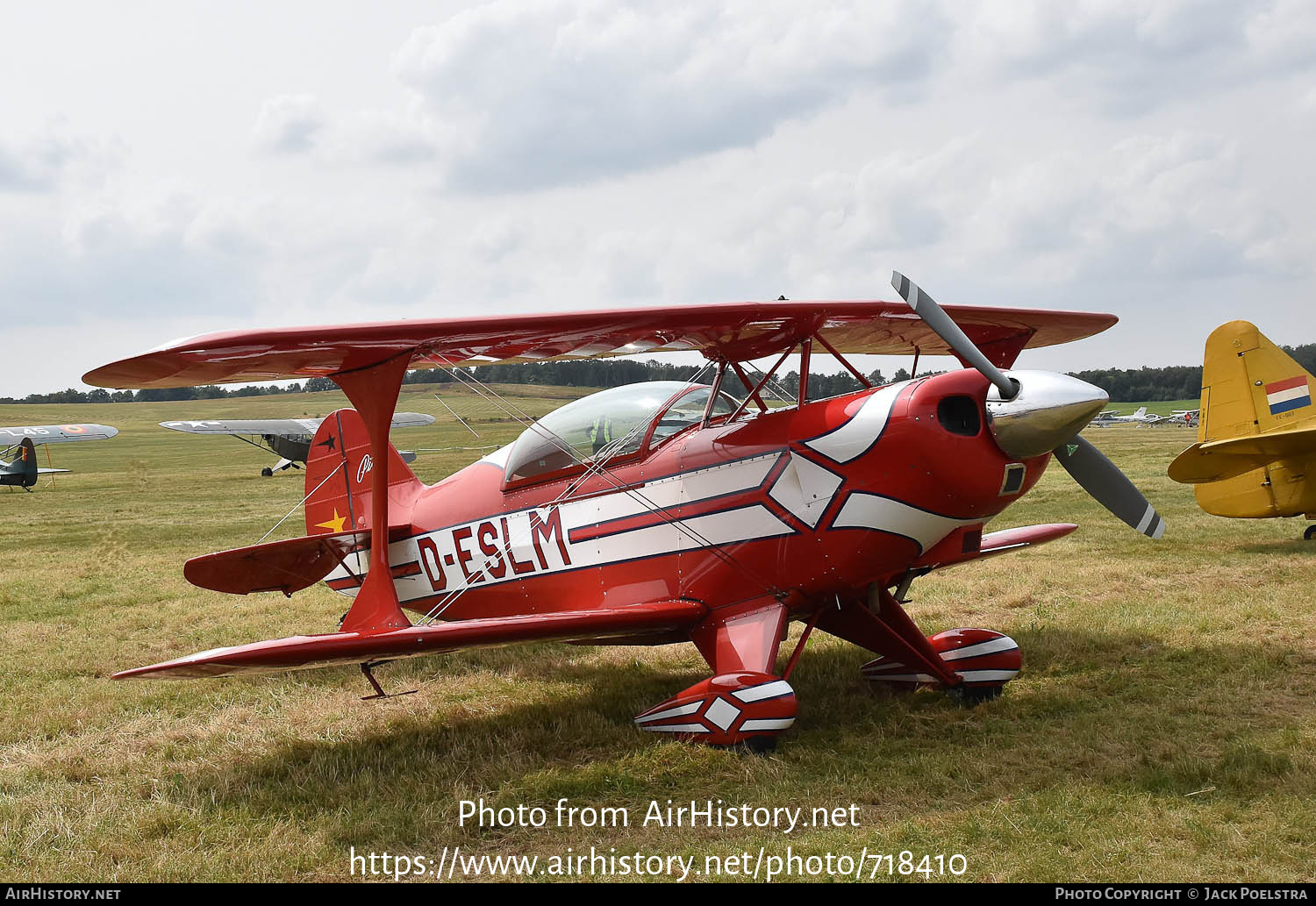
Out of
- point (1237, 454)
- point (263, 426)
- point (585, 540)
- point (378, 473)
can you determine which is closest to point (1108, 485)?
point (585, 540)

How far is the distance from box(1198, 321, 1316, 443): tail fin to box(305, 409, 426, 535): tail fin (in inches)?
374

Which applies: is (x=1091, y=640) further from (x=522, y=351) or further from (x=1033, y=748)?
(x=522, y=351)

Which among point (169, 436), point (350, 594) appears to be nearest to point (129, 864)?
point (350, 594)

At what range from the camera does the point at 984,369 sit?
4523mm

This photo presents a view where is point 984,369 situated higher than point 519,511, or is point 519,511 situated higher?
point 984,369

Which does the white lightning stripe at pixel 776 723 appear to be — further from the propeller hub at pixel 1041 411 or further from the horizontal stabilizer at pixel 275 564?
the horizontal stabilizer at pixel 275 564

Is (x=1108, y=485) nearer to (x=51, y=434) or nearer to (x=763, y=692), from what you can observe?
(x=763, y=692)

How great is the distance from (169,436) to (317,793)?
75958 mm

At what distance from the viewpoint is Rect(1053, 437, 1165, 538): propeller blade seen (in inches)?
225

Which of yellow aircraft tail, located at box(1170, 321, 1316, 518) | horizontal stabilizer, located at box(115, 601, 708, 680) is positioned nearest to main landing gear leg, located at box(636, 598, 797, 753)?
horizontal stabilizer, located at box(115, 601, 708, 680)

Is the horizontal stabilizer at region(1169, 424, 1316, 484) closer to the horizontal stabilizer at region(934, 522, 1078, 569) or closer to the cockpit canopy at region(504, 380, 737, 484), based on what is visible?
the horizontal stabilizer at region(934, 522, 1078, 569)

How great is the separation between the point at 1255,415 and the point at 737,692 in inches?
369

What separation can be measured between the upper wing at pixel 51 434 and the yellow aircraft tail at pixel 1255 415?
33112 millimetres
